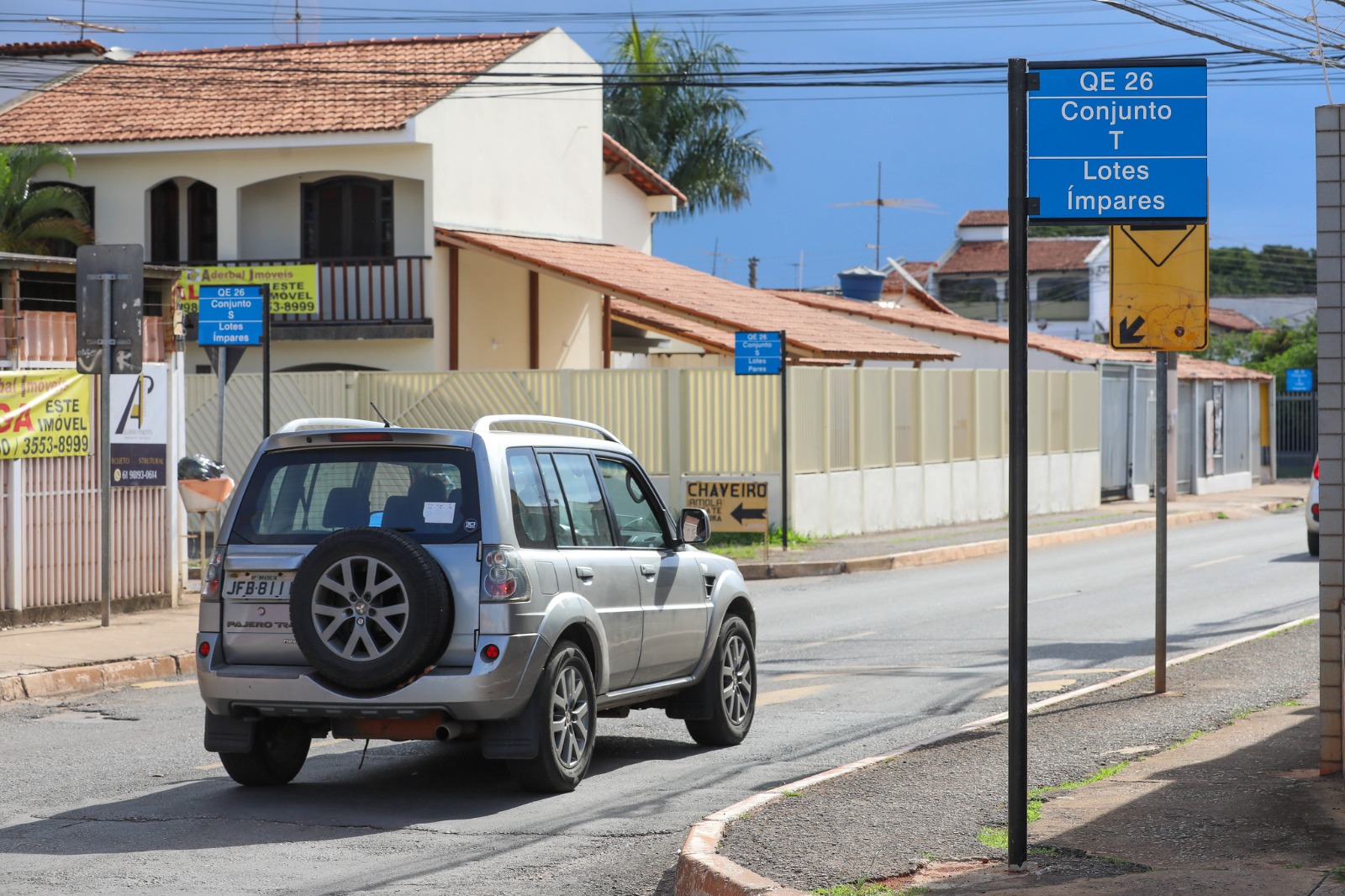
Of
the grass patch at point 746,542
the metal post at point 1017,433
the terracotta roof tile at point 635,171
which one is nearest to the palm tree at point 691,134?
the terracotta roof tile at point 635,171

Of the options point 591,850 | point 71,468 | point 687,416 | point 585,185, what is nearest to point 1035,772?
point 591,850

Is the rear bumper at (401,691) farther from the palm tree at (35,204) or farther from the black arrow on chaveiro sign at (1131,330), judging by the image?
the palm tree at (35,204)

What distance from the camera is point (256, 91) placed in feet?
103

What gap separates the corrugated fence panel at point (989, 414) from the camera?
30.2m

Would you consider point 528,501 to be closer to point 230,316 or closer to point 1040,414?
point 230,316

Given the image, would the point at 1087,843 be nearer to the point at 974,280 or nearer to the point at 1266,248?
the point at 974,280

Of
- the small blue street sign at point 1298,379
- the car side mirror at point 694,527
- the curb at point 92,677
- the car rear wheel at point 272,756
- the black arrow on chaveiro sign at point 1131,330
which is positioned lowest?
the curb at point 92,677

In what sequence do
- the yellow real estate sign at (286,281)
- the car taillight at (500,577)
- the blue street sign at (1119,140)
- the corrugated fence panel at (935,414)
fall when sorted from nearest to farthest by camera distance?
the blue street sign at (1119,140)
the car taillight at (500,577)
the yellow real estate sign at (286,281)
the corrugated fence panel at (935,414)

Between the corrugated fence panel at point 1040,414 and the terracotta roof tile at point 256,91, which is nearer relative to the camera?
the terracotta roof tile at point 256,91

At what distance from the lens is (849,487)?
84.7ft

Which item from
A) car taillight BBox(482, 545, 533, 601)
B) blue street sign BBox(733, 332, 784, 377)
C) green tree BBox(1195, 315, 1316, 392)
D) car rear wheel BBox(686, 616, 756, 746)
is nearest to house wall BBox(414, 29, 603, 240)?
blue street sign BBox(733, 332, 784, 377)

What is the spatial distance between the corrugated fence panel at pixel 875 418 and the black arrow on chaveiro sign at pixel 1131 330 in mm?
15704

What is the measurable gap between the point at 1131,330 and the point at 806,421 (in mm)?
14280

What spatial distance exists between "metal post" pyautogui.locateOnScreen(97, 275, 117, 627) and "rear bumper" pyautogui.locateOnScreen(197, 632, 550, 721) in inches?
270
